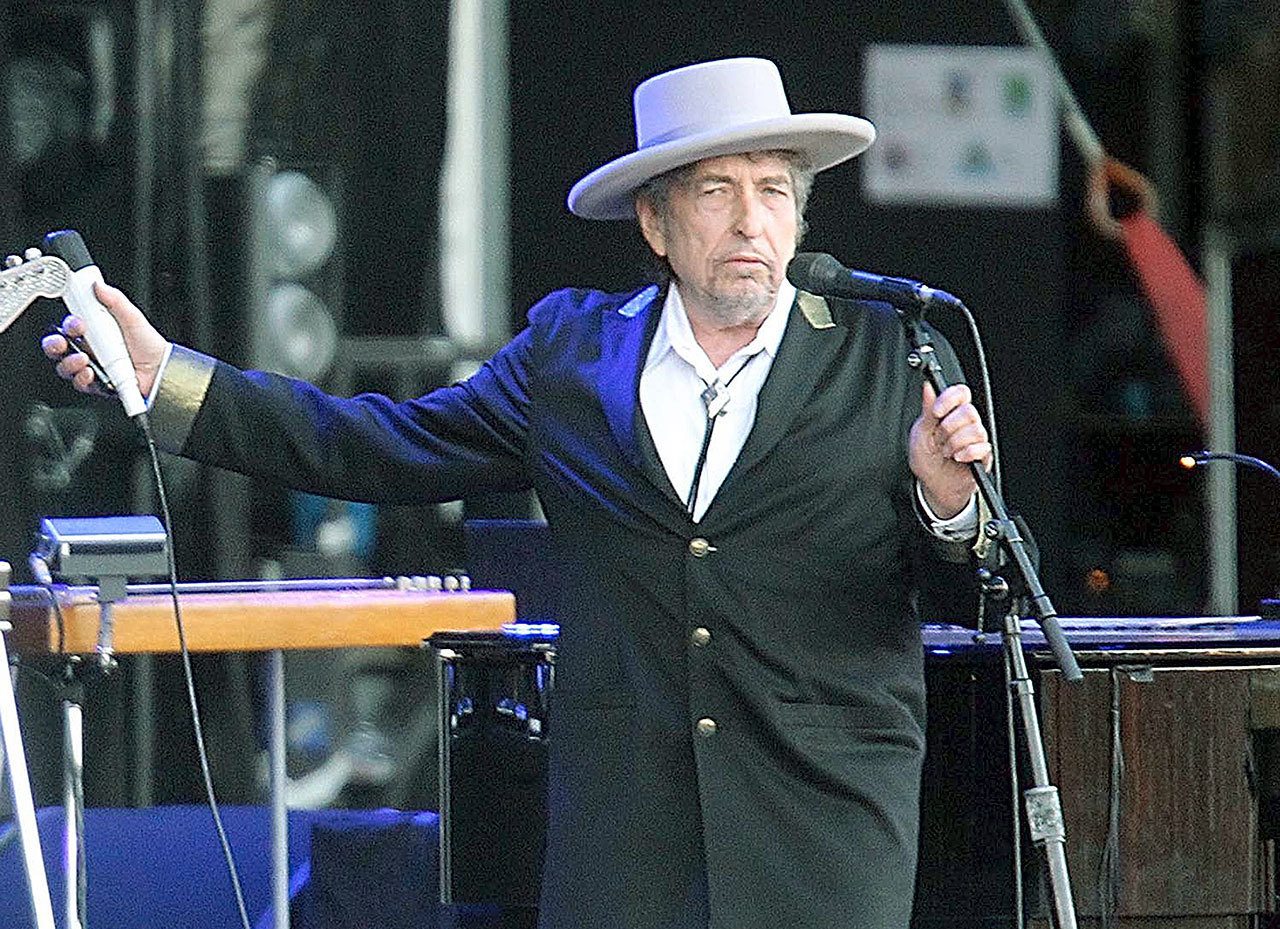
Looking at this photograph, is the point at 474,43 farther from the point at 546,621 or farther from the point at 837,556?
the point at 837,556

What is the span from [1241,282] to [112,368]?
3683 mm

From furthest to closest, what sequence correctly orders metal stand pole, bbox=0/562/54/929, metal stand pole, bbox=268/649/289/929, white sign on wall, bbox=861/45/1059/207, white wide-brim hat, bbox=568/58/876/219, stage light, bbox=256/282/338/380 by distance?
white sign on wall, bbox=861/45/1059/207 → stage light, bbox=256/282/338/380 → metal stand pole, bbox=268/649/289/929 → white wide-brim hat, bbox=568/58/876/219 → metal stand pole, bbox=0/562/54/929

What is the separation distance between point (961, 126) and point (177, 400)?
3034 millimetres

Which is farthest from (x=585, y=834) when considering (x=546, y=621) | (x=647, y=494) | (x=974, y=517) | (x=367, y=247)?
(x=367, y=247)

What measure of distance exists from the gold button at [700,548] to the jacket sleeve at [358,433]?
1.34 ft

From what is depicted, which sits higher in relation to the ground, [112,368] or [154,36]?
[154,36]

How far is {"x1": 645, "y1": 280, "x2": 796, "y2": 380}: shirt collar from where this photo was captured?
3961mm

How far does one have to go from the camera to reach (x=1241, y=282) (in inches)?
266

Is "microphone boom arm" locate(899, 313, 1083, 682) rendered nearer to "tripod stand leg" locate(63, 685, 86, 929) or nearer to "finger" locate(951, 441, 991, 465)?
"finger" locate(951, 441, 991, 465)

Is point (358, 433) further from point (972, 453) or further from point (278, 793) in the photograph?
point (278, 793)

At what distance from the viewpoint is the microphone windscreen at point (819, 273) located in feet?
12.1

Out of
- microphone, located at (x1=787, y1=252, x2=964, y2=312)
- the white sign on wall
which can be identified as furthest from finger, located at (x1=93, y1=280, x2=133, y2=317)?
the white sign on wall

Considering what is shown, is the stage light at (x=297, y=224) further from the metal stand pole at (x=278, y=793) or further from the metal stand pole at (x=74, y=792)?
the metal stand pole at (x=74, y=792)

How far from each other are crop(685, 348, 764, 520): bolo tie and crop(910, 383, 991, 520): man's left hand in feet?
0.93
